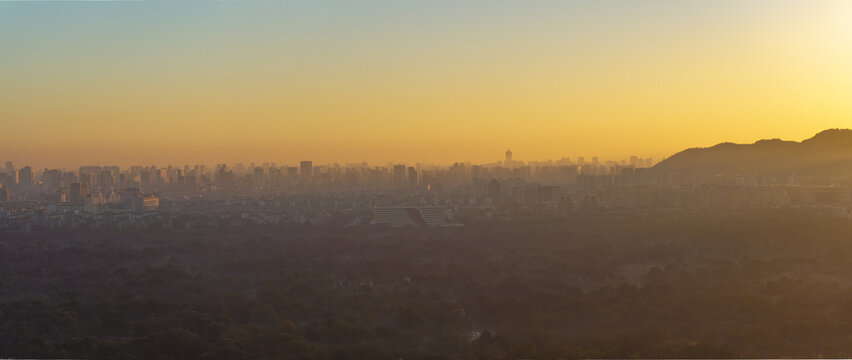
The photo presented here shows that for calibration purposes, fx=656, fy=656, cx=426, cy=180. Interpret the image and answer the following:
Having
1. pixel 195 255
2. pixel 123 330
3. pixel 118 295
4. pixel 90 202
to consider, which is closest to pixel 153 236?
pixel 195 255

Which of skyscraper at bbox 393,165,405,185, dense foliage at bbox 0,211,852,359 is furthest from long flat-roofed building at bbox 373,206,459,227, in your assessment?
Result: skyscraper at bbox 393,165,405,185

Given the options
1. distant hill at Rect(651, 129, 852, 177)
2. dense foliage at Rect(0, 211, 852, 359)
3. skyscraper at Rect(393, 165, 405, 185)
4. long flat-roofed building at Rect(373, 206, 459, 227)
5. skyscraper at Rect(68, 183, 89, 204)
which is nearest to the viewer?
dense foliage at Rect(0, 211, 852, 359)

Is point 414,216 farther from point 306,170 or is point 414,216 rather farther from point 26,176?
point 306,170

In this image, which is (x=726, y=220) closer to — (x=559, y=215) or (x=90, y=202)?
(x=559, y=215)

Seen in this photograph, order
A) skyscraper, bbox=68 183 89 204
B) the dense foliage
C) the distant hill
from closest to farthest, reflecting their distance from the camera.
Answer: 1. the dense foliage
2. the distant hill
3. skyscraper, bbox=68 183 89 204

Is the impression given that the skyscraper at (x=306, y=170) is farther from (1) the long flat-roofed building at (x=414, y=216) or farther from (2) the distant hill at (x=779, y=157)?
(2) the distant hill at (x=779, y=157)

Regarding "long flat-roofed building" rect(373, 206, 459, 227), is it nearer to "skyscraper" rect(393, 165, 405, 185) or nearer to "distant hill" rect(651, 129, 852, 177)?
"distant hill" rect(651, 129, 852, 177)
